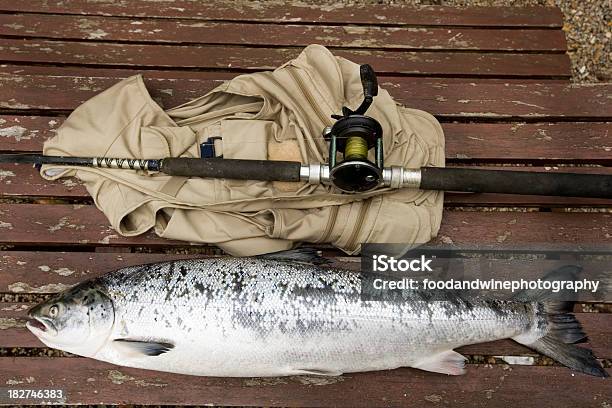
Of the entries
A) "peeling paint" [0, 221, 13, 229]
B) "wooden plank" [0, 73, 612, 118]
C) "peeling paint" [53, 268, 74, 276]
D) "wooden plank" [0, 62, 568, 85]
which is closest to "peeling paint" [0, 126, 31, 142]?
"wooden plank" [0, 73, 612, 118]

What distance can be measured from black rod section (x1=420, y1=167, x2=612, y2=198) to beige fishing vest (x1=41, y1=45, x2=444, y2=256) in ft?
0.67

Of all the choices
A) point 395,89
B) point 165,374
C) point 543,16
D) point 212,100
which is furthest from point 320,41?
point 165,374

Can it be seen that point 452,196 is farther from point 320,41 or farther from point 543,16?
point 543,16

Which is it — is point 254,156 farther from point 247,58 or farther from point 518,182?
point 518,182

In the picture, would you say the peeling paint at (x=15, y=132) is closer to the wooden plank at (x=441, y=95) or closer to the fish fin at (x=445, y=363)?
the wooden plank at (x=441, y=95)

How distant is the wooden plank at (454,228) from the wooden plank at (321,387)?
0.70 meters

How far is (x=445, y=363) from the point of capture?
2.82 meters

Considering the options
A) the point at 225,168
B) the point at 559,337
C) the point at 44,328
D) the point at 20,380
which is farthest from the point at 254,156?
the point at 559,337

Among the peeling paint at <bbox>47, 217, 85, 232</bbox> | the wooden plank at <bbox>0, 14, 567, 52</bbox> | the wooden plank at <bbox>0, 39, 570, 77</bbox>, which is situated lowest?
the peeling paint at <bbox>47, 217, 85, 232</bbox>

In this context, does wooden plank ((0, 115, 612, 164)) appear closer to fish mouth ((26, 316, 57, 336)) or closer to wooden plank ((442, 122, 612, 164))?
wooden plank ((442, 122, 612, 164))

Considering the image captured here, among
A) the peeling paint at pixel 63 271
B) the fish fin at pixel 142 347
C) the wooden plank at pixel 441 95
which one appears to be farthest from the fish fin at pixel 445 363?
the peeling paint at pixel 63 271

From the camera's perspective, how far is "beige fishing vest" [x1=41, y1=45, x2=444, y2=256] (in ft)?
9.64

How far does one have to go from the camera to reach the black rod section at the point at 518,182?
2834mm

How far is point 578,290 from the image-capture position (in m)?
3.05
